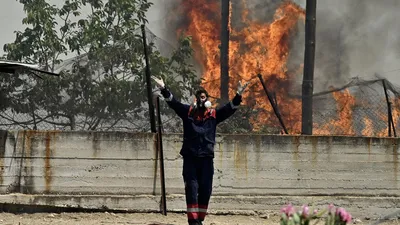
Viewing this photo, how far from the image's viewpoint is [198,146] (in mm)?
10383

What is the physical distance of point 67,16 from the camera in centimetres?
1817

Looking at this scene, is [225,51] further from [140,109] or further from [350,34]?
[140,109]

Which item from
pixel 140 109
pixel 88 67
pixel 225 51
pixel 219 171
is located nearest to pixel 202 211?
pixel 219 171

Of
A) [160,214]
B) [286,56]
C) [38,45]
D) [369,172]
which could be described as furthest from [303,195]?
[286,56]

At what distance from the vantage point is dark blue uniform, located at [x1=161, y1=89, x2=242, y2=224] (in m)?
10.4

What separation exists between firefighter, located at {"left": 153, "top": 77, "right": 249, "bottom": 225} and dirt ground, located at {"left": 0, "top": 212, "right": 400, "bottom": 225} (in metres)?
1.20

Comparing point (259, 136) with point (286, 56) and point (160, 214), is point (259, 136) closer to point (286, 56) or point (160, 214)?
point (160, 214)

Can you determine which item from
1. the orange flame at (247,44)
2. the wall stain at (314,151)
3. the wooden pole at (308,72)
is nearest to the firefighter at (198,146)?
the wall stain at (314,151)

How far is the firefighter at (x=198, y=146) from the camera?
34.0ft

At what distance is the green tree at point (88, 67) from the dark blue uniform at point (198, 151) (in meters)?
2.63

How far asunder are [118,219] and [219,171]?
1646 mm

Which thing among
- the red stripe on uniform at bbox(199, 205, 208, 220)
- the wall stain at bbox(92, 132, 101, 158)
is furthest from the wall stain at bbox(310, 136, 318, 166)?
the wall stain at bbox(92, 132, 101, 158)

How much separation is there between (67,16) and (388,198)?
27.3 feet

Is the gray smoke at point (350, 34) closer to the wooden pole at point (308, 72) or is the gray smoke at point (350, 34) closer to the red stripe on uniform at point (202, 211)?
the wooden pole at point (308, 72)
